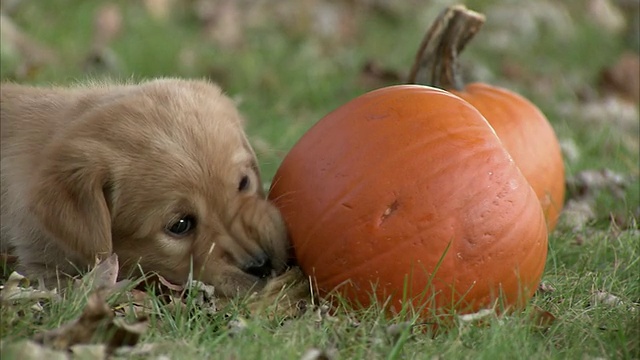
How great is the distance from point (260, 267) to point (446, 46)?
192 centimetres

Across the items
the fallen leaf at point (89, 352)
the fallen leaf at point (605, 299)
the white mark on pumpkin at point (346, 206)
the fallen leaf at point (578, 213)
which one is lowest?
the fallen leaf at point (578, 213)

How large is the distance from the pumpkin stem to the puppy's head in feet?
5.28

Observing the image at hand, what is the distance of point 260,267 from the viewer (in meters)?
3.74

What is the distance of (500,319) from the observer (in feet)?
11.3

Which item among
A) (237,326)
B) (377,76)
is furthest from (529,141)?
(377,76)

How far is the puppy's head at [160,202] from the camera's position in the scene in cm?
368

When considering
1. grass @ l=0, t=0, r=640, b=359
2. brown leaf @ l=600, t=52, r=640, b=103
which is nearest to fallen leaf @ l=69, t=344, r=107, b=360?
grass @ l=0, t=0, r=640, b=359

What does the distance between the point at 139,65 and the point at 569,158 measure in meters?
3.40

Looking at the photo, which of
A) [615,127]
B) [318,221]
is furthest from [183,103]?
[615,127]

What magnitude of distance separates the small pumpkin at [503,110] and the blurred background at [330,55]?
812 millimetres

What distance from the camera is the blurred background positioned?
6633 millimetres

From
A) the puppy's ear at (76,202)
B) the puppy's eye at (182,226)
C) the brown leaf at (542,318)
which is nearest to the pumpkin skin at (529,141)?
the brown leaf at (542,318)

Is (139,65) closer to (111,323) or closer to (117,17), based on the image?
(117,17)

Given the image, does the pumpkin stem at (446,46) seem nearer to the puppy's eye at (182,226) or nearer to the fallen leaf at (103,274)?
the puppy's eye at (182,226)
